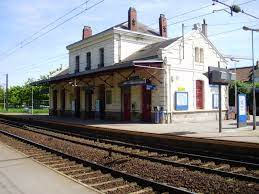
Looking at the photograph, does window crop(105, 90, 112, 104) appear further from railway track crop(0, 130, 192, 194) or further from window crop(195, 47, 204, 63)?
railway track crop(0, 130, 192, 194)

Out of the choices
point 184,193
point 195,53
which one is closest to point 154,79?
point 195,53

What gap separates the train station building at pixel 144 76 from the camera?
80.4ft

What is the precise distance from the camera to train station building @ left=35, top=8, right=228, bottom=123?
2449cm

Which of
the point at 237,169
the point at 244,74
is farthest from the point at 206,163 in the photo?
the point at 244,74

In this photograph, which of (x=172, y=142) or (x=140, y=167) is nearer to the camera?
(x=140, y=167)

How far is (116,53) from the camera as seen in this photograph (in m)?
30.4

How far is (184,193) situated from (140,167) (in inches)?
127

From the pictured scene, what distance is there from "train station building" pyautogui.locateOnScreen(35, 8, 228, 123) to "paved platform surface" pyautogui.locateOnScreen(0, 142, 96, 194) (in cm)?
1326

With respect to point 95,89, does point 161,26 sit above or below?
above

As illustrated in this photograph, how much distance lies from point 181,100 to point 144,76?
3.09 m

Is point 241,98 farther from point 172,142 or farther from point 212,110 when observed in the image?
point 212,110

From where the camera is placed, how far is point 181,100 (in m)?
25.4

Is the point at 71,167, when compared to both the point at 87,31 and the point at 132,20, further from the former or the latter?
the point at 87,31

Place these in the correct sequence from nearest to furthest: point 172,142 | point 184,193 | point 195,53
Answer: point 184,193 → point 172,142 → point 195,53
